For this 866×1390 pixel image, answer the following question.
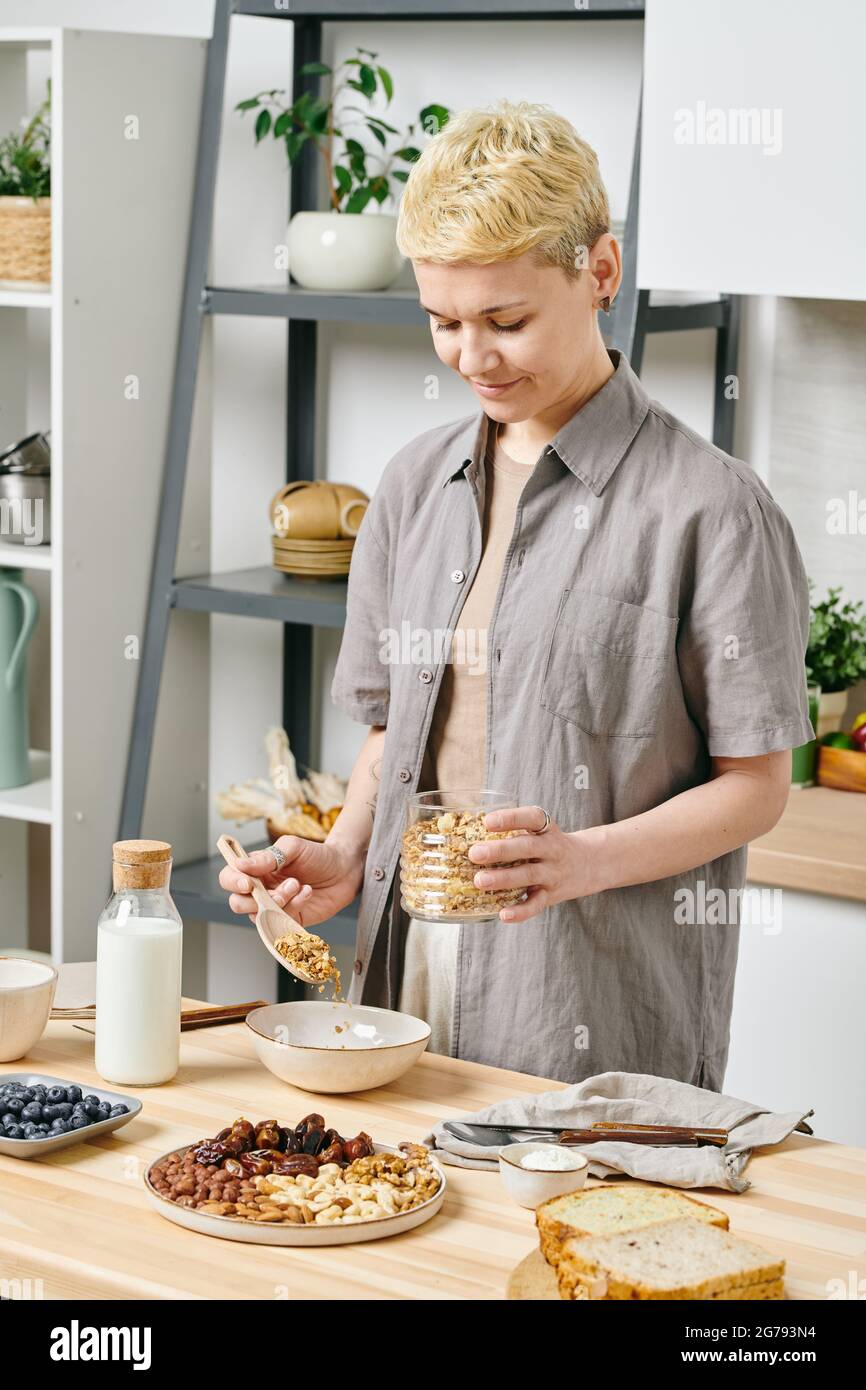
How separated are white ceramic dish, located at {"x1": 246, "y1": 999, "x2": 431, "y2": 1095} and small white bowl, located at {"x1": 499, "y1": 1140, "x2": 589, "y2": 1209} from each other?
Result: 216 mm

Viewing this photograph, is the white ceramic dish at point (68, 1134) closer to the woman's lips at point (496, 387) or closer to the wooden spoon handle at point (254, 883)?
the wooden spoon handle at point (254, 883)

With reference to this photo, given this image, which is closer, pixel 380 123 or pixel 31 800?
pixel 380 123

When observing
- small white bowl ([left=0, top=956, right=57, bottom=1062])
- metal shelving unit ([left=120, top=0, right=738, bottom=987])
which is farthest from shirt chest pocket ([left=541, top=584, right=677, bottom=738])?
metal shelving unit ([left=120, top=0, right=738, bottom=987])

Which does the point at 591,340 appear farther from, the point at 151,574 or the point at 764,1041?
the point at 151,574

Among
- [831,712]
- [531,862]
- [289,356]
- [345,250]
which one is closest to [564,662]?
[531,862]

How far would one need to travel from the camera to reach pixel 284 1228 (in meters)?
1.25

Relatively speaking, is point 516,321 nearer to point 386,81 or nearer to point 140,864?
point 140,864

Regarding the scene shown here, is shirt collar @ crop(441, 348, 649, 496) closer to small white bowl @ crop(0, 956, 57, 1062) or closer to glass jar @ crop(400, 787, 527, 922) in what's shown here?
glass jar @ crop(400, 787, 527, 922)

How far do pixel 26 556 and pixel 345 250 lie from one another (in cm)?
80

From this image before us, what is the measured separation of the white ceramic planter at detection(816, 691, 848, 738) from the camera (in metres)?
→ 2.92

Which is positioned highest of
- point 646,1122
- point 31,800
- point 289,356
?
point 289,356

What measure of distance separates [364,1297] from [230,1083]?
0.44 m

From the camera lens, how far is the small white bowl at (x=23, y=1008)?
1603 mm
